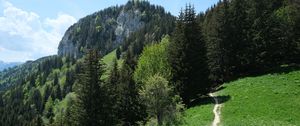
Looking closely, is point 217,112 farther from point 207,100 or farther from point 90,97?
point 90,97

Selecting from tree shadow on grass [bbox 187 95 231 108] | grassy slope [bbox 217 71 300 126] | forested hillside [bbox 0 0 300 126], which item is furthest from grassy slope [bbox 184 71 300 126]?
forested hillside [bbox 0 0 300 126]

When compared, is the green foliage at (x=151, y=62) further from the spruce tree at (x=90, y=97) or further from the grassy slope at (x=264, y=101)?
the spruce tree at (x=90, y=97)

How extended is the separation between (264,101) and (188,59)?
16.1 meters

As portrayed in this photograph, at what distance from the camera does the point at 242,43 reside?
69125 millimetres

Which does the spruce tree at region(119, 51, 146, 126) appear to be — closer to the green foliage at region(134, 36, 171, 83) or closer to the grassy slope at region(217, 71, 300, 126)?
the green foliage at region(134, 36, 171, 83)

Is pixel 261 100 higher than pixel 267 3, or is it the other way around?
pixel 267 3

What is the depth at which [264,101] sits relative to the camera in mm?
46344

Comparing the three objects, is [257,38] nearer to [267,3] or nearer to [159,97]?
[267,3]

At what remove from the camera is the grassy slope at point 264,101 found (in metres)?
39.6

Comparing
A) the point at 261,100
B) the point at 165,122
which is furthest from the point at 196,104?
the point at 165,122

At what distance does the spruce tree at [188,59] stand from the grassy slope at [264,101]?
3.86 metres

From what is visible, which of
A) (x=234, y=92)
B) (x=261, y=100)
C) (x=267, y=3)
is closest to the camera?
(x=261, y=100)

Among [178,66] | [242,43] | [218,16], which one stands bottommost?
[178,66]

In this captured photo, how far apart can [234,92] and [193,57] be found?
30.0 ft
